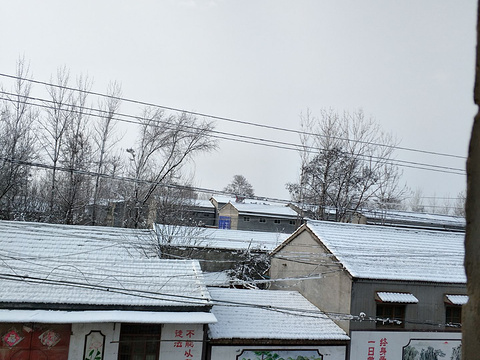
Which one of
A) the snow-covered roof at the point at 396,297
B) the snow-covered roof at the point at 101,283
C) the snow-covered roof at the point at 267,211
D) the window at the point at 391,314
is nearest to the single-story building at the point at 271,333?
the snow-covered roof at the point at 101,283

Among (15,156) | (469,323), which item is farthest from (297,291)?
(15,156)

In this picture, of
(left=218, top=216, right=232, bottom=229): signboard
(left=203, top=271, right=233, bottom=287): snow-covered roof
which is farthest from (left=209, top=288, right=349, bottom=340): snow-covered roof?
(left=218, top=216, right=232, bottom=229): signboard

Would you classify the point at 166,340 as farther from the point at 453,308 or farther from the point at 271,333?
the point at 453,308

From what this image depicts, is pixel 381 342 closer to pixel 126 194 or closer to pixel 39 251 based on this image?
pixel 39 251

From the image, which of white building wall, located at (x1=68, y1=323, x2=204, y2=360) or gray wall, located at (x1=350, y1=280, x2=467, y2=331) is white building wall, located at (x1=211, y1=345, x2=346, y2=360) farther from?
gray wall, located at (x1=350, y1=280, x2=467, y2=331)

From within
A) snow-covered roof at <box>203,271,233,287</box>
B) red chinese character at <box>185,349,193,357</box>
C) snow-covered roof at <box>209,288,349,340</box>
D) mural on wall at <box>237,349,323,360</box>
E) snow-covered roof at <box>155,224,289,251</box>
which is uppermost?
snow-covered roof at <box>155,224,289,251</box>

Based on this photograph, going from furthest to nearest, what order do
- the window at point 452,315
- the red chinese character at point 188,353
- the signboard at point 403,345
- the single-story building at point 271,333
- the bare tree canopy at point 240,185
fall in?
the bare tree canopy at point 240,185, the window at point 452,315, the signboard at point 403,345, the single-story building at point 271,333, the red chinese character at point 188,353

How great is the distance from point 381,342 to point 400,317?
115cm

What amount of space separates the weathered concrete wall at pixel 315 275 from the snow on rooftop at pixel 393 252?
20.4 inches

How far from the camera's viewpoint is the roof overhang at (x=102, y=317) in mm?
8805

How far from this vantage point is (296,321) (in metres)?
12.1

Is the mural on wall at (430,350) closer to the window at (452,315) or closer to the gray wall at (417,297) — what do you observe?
the gray wall at (417,297)

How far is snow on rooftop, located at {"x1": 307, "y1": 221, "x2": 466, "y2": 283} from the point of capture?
41.4 feet

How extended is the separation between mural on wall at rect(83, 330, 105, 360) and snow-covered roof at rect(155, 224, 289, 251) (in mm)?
8891
